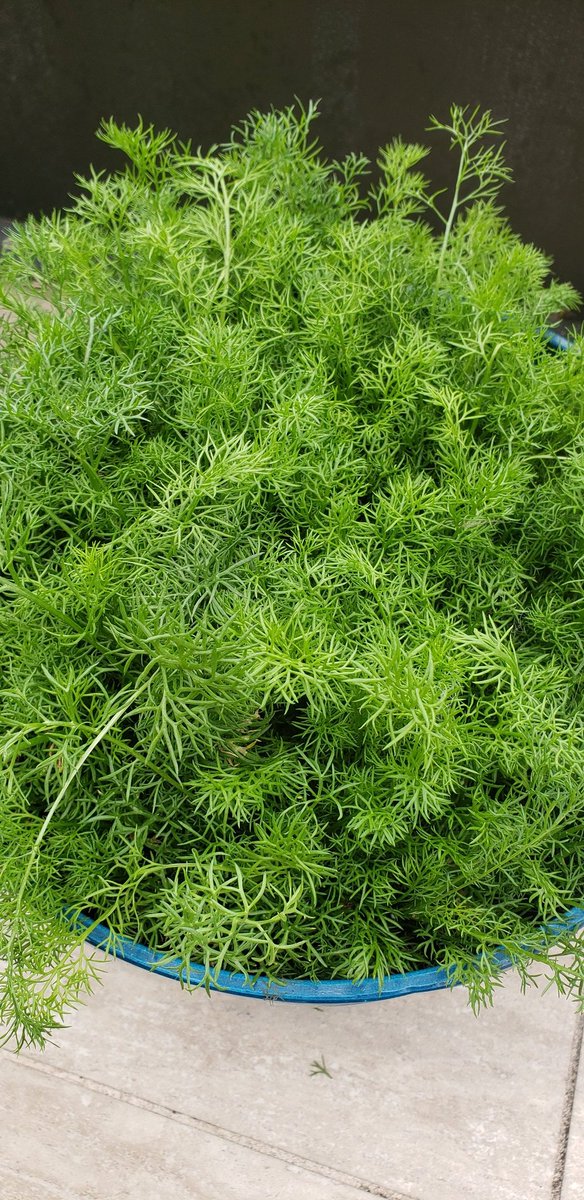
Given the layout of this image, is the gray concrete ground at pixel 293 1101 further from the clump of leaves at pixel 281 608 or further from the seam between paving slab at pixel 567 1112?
the clump of leaves at pixel 281 608

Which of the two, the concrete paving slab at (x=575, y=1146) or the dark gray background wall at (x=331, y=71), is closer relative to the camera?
the concrete paving slab at (x=575, y=1146)

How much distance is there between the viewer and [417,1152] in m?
0.91

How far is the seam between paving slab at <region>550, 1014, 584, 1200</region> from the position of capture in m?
0.90

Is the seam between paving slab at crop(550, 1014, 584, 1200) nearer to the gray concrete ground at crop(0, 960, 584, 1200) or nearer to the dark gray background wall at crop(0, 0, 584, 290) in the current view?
the gray concrete ground at crop(0, 960, 584, 1200)

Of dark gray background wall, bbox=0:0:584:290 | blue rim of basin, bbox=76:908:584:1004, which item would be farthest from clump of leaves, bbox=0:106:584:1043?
dark gray background wall, bbox=0:0:584:290

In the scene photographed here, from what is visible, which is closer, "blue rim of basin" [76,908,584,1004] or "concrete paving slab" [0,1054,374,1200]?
"blue rim of basin" [76,908,584,1004]

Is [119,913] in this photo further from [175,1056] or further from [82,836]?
[175,1056]

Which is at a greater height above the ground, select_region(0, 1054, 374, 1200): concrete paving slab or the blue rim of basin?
the blue rim of basin

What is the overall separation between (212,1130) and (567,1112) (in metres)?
0.34

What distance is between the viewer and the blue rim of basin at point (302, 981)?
0.73m

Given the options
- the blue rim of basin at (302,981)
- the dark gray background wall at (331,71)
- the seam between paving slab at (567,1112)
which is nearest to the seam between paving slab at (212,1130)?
the seam between paving slab at (567,1112)

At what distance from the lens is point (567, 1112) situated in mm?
933

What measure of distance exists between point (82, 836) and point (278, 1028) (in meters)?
0.37

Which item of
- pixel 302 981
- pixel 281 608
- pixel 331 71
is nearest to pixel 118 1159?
pixel 302 981
